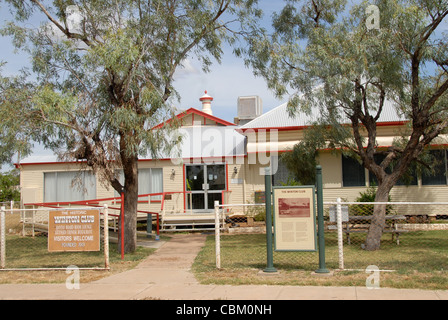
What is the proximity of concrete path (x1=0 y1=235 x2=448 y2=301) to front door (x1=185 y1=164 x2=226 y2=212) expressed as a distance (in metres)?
8.94

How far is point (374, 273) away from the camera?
891 cm

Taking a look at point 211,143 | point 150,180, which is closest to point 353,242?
point 211,143

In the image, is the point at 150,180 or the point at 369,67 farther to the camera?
the point at 150,180

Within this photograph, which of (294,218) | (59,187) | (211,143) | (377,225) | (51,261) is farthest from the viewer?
(211,143)

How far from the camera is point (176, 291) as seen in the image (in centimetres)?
823

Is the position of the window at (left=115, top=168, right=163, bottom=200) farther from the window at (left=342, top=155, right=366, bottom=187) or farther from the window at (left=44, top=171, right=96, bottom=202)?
the window at (left=342, top=155, right=366, bottom=187)

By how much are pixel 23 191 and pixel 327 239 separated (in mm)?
12760

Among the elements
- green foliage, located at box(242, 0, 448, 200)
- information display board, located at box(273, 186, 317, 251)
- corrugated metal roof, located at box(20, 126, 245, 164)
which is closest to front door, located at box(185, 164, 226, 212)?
corrugated metal roof, located at box(20, 126, 245, 164)

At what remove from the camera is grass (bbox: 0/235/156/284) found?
9.75 metres

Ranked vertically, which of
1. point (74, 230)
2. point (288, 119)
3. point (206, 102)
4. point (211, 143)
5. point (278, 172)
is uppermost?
point (206, 102)

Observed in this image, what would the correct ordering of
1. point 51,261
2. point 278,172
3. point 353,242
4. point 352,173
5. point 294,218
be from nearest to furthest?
point 294,218
point 51,261
point 353,242
point 352,173
point 278,172

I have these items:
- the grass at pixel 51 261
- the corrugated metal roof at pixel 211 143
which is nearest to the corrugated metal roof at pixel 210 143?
the corrugated metal roof at pixel 211 143

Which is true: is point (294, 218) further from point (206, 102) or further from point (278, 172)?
point (206, 102)

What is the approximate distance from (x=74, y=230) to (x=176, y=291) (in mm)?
3274
